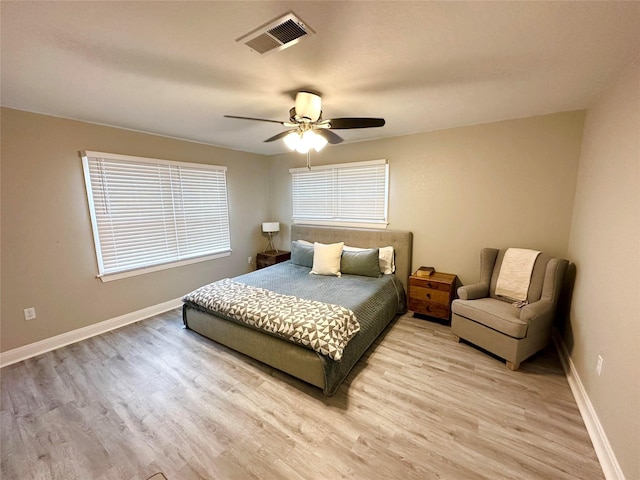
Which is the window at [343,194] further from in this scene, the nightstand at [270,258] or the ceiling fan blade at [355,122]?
the ceiling fan blade at [355,122]

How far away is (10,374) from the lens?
2.33m

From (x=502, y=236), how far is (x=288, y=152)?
359 centimetres

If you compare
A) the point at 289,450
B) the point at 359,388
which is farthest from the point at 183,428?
the point at 359,388

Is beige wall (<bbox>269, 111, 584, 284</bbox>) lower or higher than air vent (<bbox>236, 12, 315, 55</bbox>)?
lower

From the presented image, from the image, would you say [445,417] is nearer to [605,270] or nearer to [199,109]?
[605,270]

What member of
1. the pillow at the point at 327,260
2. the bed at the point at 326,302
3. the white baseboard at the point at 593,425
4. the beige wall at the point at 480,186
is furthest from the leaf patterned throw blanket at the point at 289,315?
the beige wall at the point at 480,186

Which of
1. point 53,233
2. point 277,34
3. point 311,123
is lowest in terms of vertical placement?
point 53,233

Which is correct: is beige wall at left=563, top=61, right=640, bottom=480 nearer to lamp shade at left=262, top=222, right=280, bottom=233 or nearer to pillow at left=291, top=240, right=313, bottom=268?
pillow at left=291, top=240, right=313, bottom=268

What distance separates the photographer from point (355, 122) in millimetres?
2084

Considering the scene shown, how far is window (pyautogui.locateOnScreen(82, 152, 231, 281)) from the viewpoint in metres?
2.99

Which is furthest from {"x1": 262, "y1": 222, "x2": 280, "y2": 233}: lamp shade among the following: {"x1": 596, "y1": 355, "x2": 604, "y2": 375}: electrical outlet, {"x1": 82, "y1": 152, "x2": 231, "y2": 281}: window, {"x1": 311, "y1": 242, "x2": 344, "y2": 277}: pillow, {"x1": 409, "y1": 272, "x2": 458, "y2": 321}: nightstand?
{"x1": 596, "y1": 355, "x2": 604, "y2": 375}: electrical outlet

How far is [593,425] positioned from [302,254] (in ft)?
10.8

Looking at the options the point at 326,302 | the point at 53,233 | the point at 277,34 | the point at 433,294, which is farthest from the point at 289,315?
the point at 53,233

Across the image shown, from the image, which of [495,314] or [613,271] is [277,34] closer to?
[613,271]
